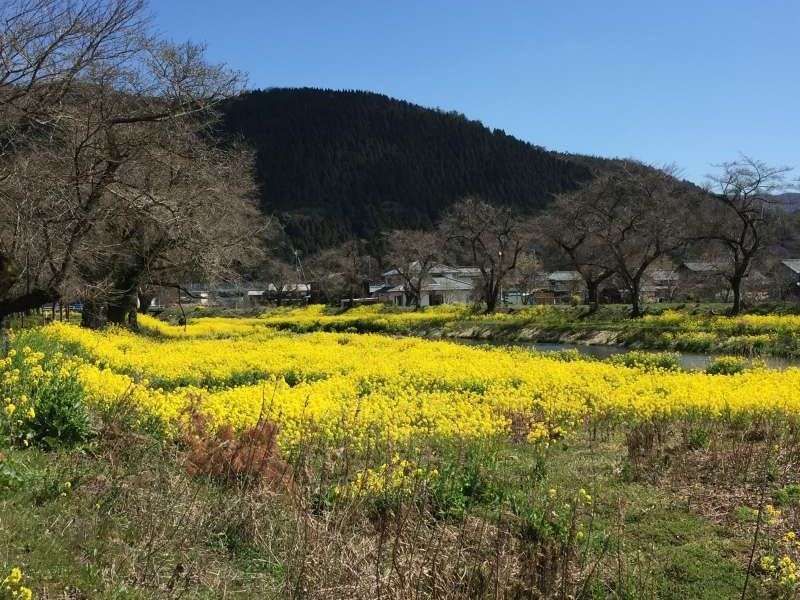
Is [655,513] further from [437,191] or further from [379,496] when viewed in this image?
[437,191]

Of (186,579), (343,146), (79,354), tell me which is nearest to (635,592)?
(186,579)

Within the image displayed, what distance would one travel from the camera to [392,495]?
239 inches

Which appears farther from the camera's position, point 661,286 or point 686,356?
point 661,286

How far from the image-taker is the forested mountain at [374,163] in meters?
158

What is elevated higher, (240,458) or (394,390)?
(240,458)

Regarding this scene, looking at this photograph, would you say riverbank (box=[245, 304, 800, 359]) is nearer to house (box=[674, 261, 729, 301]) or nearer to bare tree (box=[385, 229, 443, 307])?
bare tree (box=[385, 229, 443, 307])

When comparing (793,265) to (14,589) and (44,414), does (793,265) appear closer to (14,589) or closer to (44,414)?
(44,414)

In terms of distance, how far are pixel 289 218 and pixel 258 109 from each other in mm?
55198

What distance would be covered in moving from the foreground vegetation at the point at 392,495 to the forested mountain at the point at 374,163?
5287 inches

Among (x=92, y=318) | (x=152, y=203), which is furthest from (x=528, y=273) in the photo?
(x=152, y=203)

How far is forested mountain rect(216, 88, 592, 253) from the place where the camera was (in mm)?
158000

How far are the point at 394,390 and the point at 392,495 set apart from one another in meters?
7.37

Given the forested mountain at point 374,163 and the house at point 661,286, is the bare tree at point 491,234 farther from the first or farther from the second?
the forested mountain at point 374,163

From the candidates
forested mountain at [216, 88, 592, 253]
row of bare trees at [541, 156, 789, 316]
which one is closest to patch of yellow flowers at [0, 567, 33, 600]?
row of bare trees at [541, 156, 789, 316]
